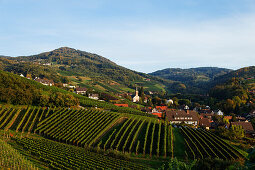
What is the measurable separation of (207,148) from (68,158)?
29104mm

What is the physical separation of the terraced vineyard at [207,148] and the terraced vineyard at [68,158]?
14120 millimetres

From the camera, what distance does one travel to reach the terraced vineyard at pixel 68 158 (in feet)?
93.6

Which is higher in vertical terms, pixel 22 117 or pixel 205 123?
pixel 22 117

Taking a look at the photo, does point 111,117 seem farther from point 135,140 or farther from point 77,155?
point 77,155

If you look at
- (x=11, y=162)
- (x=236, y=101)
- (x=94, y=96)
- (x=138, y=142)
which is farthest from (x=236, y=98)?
(x=11, y=162)

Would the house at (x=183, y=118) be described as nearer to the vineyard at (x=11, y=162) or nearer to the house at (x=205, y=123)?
the house at (x=205, y=123)

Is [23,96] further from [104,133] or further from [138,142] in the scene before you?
[138,142]

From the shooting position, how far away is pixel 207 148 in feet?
131

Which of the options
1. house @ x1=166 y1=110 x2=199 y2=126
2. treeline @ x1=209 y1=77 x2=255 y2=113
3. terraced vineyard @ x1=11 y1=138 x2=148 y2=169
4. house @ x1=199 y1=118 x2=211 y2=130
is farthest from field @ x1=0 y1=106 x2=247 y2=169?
treeline @ x1=209 y1=77 x2=255 y2=113

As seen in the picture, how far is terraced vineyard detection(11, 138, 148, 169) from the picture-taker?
93.6 ft

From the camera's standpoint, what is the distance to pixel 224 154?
122ft

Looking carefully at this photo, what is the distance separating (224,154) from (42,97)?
5402cm

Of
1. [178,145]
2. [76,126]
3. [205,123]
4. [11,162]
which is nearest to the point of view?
[11,162]

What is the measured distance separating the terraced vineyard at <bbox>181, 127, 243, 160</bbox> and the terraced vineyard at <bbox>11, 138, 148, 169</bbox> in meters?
14.1
